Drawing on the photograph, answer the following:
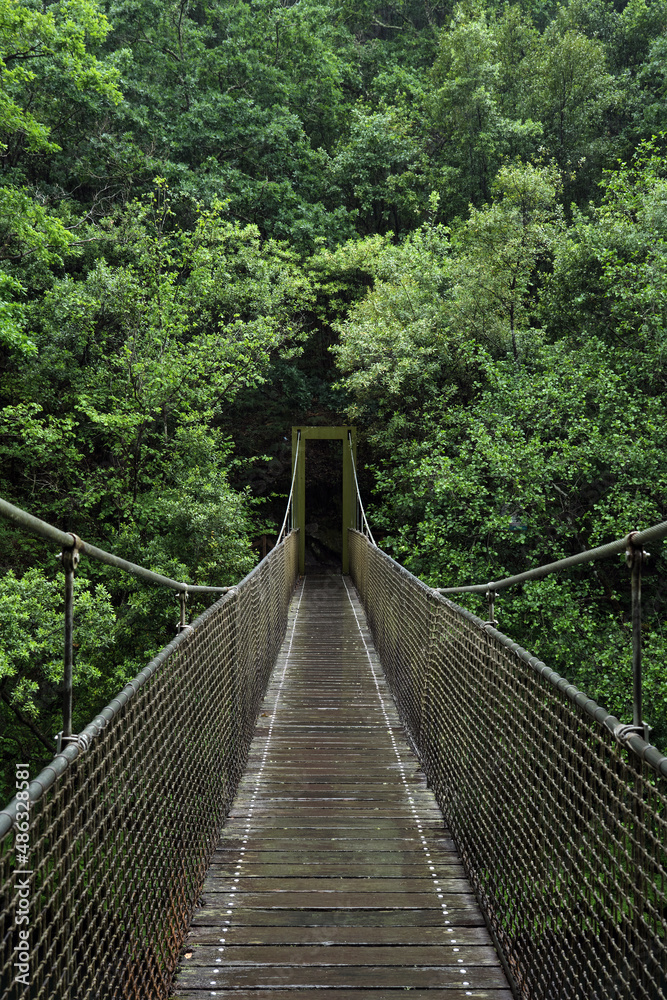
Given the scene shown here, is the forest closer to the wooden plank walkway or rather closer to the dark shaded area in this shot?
the dark shaded area

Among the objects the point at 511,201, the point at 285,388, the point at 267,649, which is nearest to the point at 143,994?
the point at 267,649

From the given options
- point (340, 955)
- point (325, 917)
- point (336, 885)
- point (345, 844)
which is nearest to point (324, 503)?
point (345, 844)

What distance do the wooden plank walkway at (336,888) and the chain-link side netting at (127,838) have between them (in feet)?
0.41

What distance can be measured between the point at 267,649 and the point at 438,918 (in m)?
3.00

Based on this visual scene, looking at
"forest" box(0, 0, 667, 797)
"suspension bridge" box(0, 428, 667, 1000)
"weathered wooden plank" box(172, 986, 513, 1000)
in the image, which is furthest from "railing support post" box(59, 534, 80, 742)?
"forest" box(0, 0, 667, 797)

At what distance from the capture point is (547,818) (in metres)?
1.81

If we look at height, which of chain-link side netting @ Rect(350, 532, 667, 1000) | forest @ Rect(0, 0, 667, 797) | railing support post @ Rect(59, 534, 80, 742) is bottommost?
chain-link side netting @ Rect(350, 532, 667, 1000)

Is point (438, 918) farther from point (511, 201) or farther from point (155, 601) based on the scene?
point (511, 201)

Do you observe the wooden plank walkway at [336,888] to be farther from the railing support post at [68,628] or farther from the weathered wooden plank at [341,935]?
the railing support post at [68,628]

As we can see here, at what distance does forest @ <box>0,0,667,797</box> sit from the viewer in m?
8.04

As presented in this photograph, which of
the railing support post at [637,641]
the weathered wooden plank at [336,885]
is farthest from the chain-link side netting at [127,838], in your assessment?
the railing support post at [637,641]

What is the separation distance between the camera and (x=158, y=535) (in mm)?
9023

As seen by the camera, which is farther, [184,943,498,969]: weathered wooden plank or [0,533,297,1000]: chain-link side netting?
[184,943,498,969]: weathered wooden plank

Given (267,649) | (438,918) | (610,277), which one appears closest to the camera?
(438,918)
